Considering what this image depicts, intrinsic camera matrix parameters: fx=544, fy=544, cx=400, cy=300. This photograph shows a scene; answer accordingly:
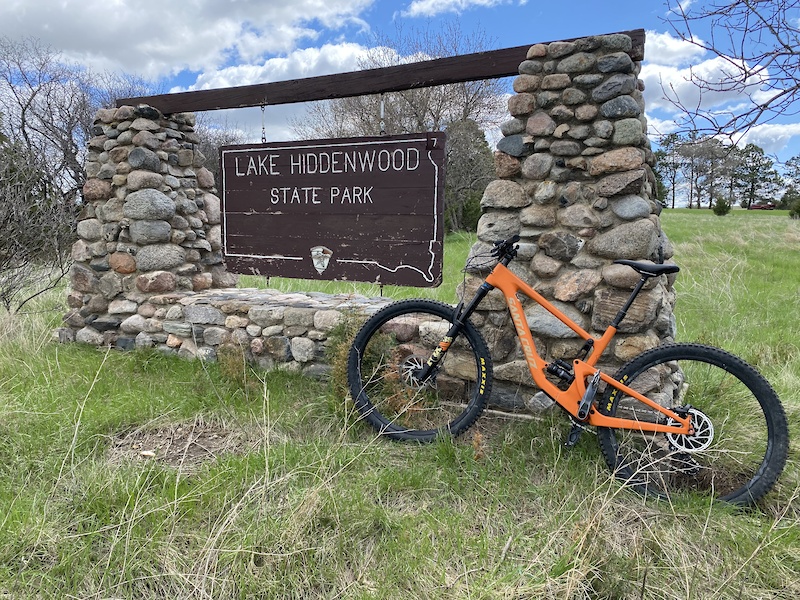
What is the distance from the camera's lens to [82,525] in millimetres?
2359

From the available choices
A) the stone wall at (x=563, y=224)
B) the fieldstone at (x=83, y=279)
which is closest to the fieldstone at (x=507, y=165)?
the stone wall at (x=563, y=224)

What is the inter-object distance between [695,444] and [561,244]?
1.28 meters

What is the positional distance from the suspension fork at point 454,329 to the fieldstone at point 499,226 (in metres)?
0.35

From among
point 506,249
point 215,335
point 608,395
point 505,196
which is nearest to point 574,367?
point 608,395

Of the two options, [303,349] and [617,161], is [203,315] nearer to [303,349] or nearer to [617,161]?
[303,349]

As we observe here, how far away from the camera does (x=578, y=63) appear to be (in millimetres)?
3045

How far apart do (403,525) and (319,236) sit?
2530mm

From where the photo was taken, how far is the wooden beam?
11.1 feet

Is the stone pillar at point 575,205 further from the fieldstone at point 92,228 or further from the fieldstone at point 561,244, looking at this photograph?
the fieldstone at point 92,228

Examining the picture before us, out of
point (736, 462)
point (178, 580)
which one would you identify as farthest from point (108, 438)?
point (736, 462)

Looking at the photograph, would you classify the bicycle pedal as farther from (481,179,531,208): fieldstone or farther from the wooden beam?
the wooden beam

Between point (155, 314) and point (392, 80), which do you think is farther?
point (155, 314)

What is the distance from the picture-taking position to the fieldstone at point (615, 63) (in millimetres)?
2947

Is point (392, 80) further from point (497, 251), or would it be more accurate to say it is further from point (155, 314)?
point (155, 314)
